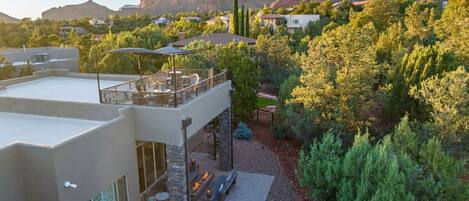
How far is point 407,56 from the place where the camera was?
875 inches

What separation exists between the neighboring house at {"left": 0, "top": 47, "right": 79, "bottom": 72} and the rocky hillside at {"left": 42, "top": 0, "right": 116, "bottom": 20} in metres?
167

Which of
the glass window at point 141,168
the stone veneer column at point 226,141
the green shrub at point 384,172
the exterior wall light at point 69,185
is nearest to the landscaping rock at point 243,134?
the stone veneer column at point 226,141

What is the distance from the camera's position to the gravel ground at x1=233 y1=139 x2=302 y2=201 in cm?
1359

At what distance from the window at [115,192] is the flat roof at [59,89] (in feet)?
11.8

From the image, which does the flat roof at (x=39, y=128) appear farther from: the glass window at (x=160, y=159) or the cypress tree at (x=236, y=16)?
the cypress tree at (x=236, y=16)

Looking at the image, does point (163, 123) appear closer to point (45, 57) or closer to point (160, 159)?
point (160, 159)

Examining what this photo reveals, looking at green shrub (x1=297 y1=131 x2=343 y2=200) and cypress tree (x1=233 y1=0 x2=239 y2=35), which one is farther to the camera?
cypress tree (x1=233 y1=0 x2=239 y2=35)

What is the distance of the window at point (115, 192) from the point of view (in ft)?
31.7

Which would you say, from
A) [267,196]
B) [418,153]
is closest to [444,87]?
[418,153]

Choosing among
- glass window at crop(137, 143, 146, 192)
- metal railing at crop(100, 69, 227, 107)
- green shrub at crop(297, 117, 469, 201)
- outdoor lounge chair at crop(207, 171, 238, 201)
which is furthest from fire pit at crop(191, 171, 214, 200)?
green shrub at crop(297, 117, 469, 201)

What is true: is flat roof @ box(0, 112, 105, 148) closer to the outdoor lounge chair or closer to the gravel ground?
the outdoor lounge chair

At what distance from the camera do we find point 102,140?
365 inches

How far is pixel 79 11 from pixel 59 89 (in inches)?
7866

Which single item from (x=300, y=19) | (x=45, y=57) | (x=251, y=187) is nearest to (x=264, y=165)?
(x=251, y=187)
